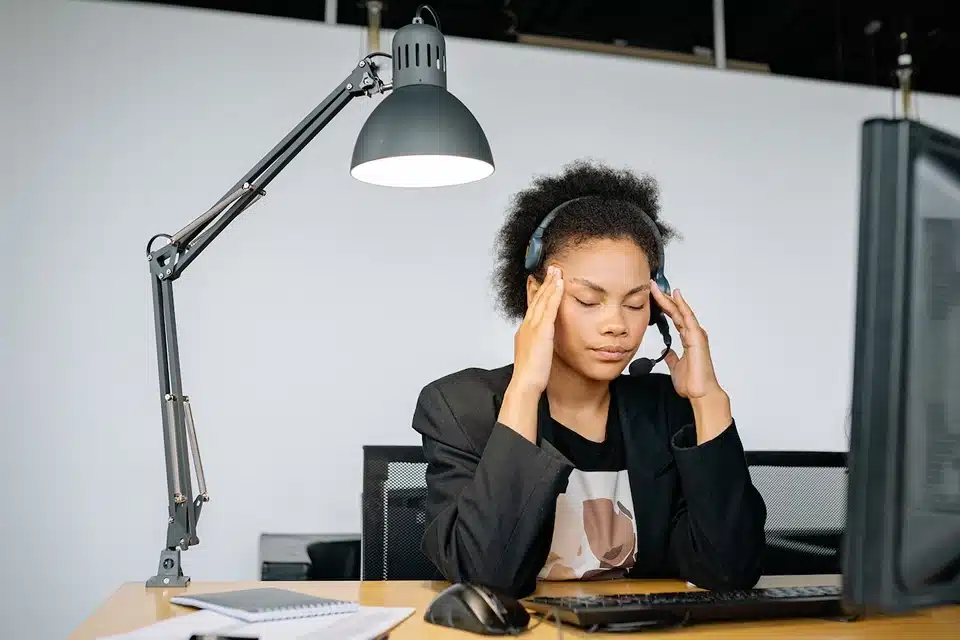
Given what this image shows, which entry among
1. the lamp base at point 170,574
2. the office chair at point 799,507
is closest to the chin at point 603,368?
the office chair at point 799,507

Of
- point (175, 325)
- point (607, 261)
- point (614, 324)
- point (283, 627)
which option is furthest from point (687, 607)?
point (175, 325)

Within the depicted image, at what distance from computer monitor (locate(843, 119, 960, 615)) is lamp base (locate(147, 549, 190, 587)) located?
1030 mm

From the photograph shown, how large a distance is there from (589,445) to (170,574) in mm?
703

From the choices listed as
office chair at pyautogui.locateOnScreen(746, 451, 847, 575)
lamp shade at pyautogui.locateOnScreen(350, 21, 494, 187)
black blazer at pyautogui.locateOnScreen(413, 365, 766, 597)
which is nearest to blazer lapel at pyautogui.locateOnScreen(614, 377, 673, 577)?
black blazer at pyautogui.locateOnScreen(413, 365, 766, 597)

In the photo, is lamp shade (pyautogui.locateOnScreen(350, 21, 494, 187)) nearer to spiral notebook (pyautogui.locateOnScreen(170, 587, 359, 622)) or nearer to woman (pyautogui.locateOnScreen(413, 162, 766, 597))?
woman (pyautogui.locateOnScreen(413, 162, 766, 597))

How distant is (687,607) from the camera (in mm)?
1065

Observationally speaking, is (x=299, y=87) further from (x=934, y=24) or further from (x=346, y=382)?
(x=934, y=24)

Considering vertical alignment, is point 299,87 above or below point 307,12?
below

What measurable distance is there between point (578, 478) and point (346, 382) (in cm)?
129

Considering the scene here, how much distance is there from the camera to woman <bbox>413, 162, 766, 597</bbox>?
136 centimetres

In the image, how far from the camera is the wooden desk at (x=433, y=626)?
1047mm

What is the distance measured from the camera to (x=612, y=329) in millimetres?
1517

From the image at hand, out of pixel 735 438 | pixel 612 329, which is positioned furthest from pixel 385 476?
pixel 735 438

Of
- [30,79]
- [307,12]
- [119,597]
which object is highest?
[307,12]
